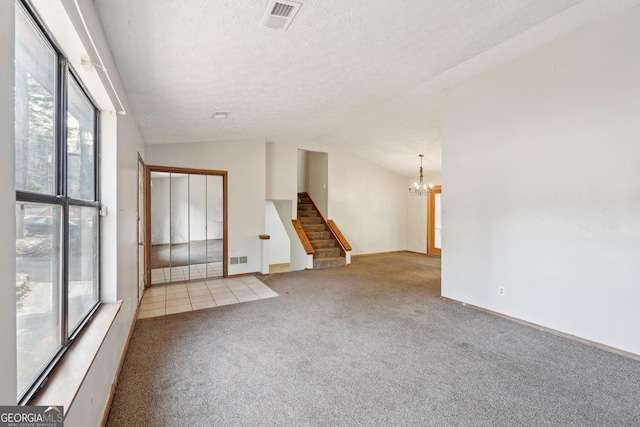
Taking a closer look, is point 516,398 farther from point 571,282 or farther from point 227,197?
point 227,197

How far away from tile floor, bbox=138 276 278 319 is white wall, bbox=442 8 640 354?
10.6ft

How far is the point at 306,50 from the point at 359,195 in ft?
20.3

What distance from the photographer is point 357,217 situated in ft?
28.0

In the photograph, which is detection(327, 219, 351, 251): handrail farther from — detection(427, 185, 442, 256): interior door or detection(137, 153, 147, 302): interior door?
detection(137, 153, 147, 302): interior door

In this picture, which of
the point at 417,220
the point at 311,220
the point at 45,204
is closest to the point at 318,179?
the point at 311,220

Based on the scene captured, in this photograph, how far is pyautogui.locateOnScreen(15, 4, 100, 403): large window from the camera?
1.18 metres

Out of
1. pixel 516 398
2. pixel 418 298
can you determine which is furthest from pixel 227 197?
pixel 516 398

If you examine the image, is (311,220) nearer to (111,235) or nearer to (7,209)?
(111,235)

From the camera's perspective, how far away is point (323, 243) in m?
7.61

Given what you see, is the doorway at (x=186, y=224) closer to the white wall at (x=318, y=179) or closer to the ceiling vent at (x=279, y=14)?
the white wall at (x=318, y=179)

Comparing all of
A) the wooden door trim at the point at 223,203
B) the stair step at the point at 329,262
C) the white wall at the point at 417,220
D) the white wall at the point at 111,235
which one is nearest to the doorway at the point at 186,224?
the wooden door trim at the point at 223,203

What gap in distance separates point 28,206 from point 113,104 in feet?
4.44

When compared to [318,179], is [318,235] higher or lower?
lower

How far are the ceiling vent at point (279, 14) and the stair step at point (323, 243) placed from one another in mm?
5788
